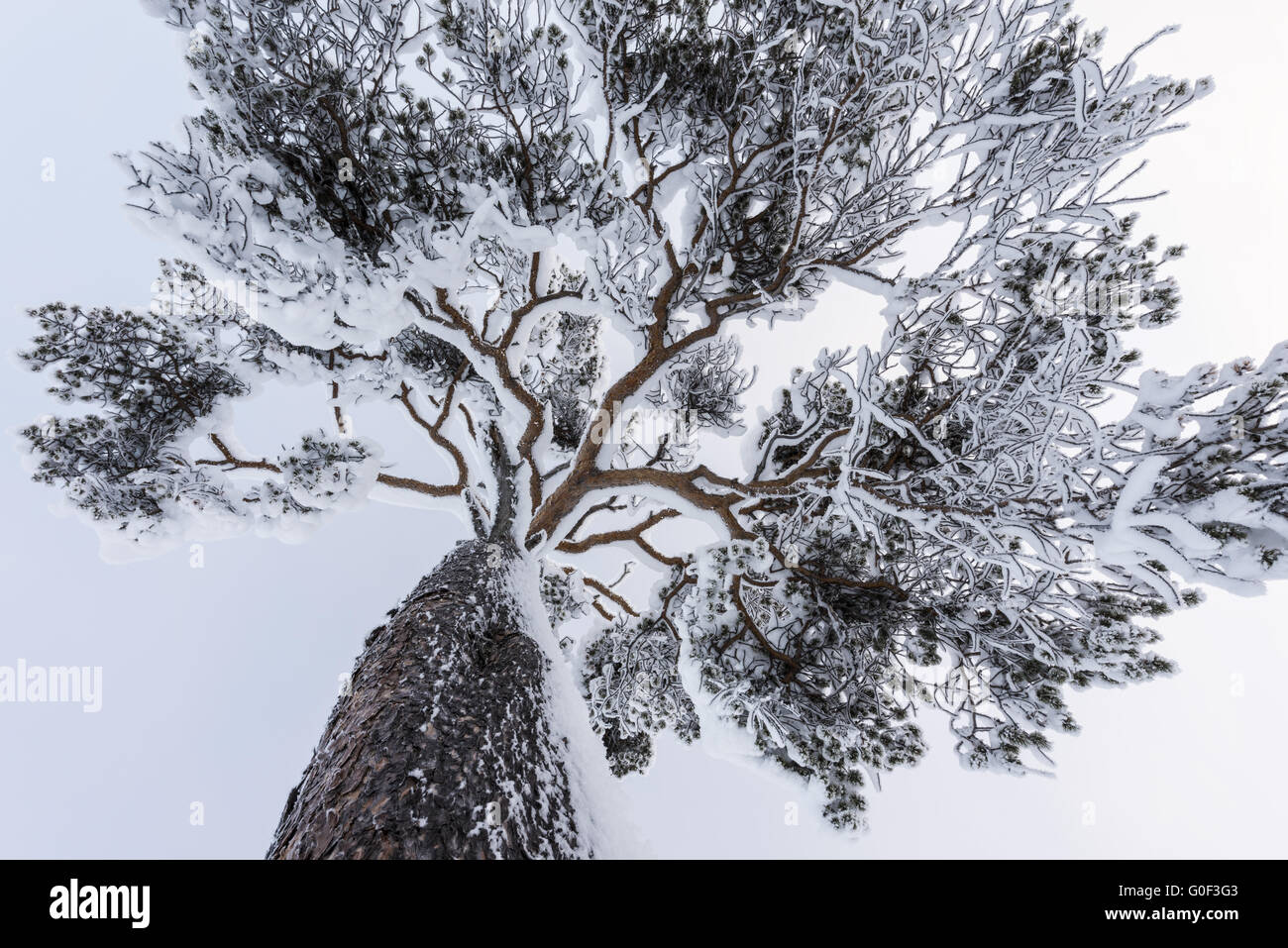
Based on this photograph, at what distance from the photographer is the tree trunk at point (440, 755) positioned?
1740 millimetres

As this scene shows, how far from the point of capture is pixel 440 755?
81.0 inches

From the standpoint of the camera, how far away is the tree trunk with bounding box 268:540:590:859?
1.74 meters

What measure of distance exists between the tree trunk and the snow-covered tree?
25 millimetres

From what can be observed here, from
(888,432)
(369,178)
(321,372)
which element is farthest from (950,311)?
(321,372)

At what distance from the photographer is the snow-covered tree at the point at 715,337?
99.0 inches

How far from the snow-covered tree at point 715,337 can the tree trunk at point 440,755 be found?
0.02 m

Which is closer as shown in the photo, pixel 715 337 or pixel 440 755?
pixel 440 755

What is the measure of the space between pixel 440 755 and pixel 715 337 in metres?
3.95

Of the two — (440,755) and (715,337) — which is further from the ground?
(715,337)

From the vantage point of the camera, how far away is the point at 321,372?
471 cm

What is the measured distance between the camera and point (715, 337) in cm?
474

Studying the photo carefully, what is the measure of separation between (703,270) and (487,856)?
4260mm

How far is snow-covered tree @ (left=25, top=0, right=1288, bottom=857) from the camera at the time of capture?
252cm

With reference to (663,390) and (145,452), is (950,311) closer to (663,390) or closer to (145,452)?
(663,390)
